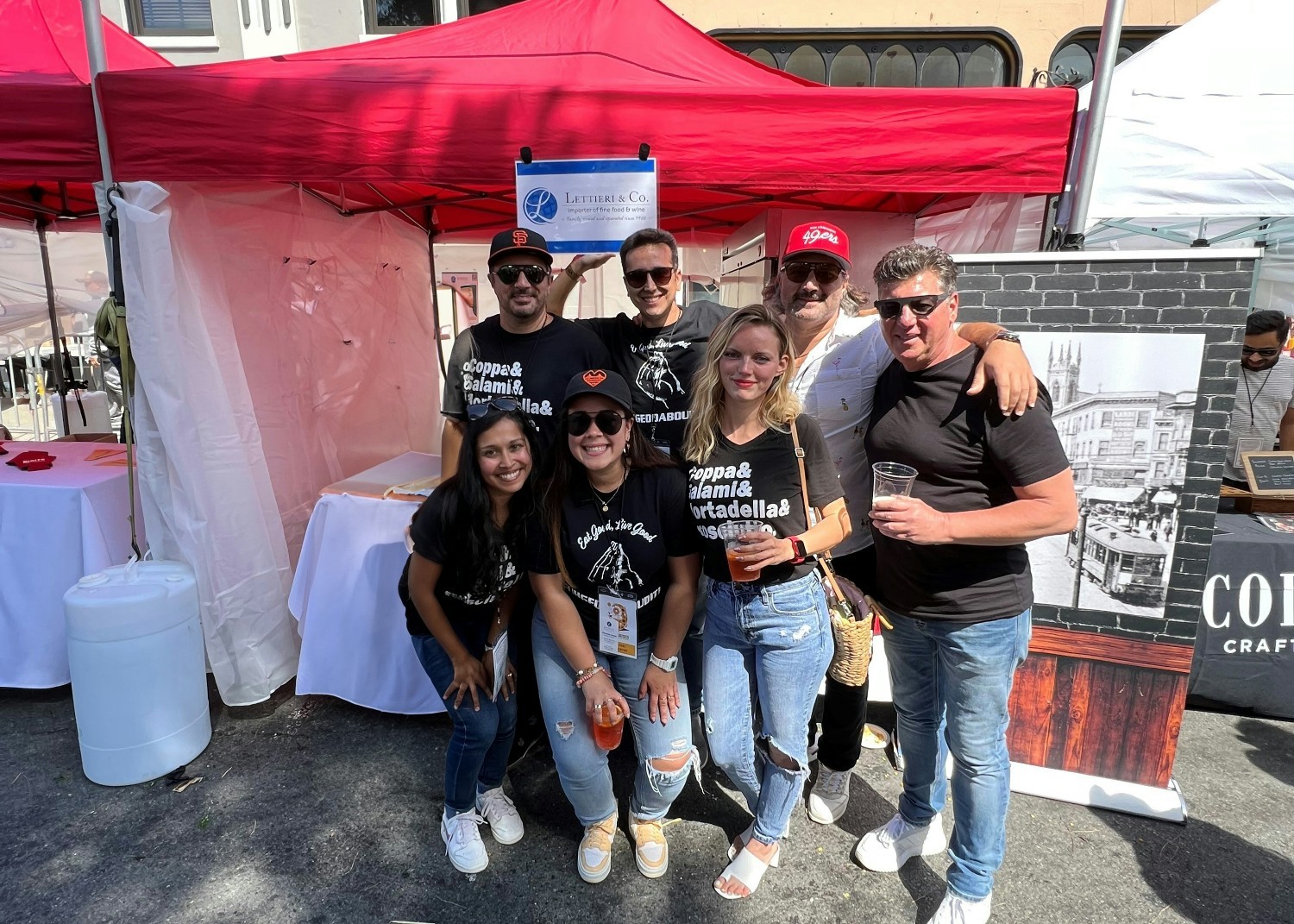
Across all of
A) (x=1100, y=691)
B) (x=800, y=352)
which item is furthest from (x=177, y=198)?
(x=1100, y=691)

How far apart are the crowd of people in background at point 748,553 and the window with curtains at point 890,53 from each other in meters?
6.88

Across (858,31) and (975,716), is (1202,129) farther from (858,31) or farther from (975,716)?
(858,31)

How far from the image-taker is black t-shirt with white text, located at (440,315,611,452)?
2350 mm

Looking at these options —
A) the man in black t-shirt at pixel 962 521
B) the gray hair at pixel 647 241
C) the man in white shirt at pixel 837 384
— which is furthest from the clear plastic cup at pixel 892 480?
the gray hair at pixel 647 241

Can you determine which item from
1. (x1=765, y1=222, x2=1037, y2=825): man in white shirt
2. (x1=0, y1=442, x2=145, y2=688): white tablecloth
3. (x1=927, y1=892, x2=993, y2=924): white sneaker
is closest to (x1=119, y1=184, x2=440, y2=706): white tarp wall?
(x1=0, y1=442, x2=145, y2=688): white tablecloth

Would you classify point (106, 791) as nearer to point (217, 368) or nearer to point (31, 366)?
point (217, 368)

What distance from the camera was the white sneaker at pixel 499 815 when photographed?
87.7 inches

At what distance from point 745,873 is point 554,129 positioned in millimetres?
2709

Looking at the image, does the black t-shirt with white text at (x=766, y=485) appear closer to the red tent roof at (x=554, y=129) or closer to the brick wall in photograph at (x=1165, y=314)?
the brick wall in photograph at (x=1165, y=314)

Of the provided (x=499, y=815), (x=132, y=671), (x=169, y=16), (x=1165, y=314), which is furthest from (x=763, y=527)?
(x=169, y=16)

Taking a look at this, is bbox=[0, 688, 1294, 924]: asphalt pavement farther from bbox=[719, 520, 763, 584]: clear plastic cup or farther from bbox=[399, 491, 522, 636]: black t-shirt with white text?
bbox=[719, 520, 763, 584]: clear plastic cup

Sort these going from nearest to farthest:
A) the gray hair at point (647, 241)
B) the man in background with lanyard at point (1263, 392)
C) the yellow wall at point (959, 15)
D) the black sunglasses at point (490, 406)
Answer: the black sunglasses at point (490, 406), the gray hair at point (647, 241), the man in background with lanyard at point (1263, 392), the yellow wall at point (959, 15)

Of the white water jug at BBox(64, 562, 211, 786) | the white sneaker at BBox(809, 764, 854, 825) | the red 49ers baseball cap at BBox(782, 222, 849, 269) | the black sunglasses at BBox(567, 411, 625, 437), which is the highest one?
the red 49ers baseball cap at BBox(782, 222, 849, 269)

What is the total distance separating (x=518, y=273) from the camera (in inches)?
90.2
